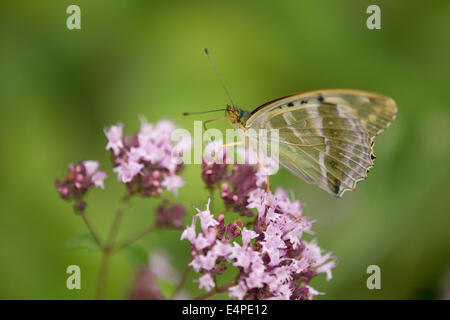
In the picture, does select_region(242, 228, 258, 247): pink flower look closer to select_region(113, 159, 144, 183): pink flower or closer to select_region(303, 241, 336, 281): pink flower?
select_region(303, 241, 336, 281): pink flower

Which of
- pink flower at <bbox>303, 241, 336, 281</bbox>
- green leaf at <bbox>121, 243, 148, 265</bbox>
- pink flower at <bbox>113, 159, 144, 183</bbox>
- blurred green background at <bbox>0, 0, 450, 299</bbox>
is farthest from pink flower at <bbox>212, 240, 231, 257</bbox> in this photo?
blurred green background at <bbox>0, 0, 450, 299</bbox>

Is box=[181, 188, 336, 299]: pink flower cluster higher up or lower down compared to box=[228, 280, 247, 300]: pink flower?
higher up

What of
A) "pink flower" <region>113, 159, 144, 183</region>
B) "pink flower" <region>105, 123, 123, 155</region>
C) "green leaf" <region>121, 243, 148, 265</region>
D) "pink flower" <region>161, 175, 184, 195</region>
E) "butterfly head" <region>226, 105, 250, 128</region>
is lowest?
"green leaf" <region>121, 243, 148, 265</region>

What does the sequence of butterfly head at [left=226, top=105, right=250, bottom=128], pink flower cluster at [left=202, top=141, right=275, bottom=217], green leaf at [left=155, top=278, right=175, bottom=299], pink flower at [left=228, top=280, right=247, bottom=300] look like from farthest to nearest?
green leaf at [left=155, top=278, right=175, bottom=299]
butterfly head at [left=226, top=105, right=250, bottom=128]
pink flower cluster at [left=202, top=141, right=275, bottom=217]
pink flower at [left=228, top=280, right=247, bottom=300]

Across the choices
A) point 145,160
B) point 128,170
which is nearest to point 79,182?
point 128,170

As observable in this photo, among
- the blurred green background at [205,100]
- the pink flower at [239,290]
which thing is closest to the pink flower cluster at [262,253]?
the pink flower at [239,290]

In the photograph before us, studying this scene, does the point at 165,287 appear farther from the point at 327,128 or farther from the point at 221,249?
the point at 327,128

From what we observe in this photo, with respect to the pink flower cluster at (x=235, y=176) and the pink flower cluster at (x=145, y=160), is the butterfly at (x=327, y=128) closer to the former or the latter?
the pink flower cluster at (x=235, y=176)
